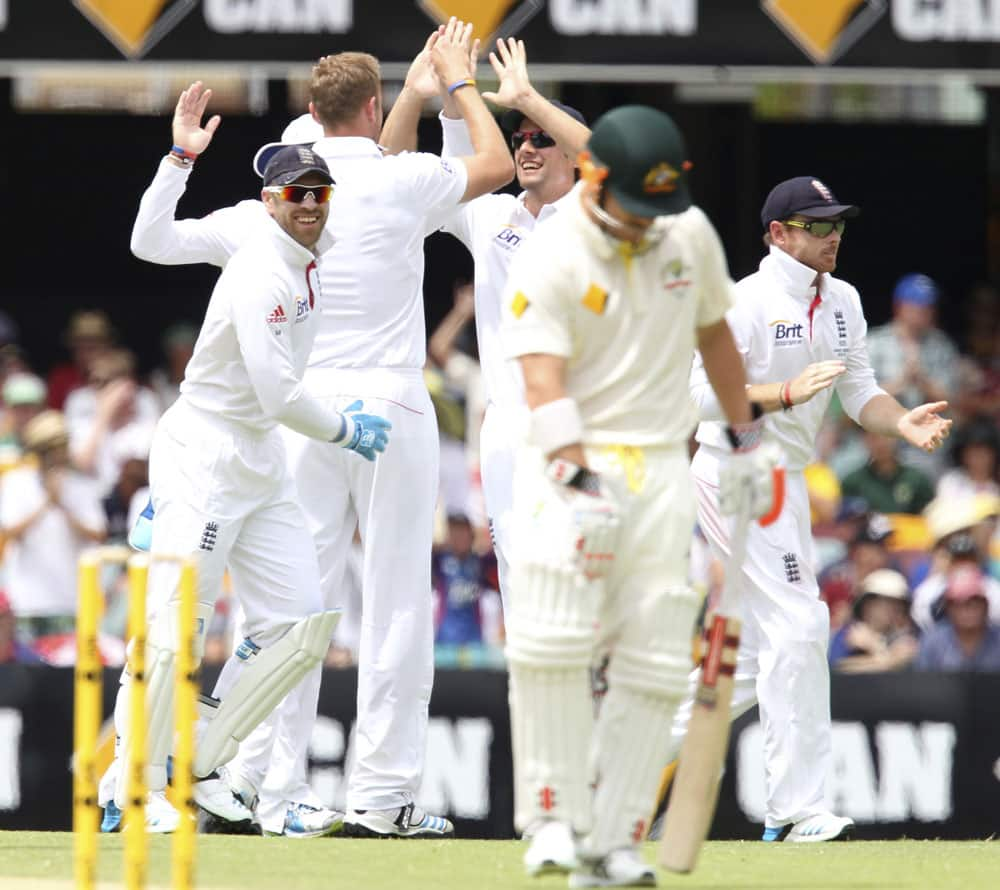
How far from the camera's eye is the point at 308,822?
7168 millimetres

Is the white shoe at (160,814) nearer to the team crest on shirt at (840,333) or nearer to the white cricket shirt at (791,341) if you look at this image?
the white cricket shirt at (791,341)

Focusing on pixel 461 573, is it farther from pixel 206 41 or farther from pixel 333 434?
pixel 333 434

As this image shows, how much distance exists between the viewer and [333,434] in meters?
6.51

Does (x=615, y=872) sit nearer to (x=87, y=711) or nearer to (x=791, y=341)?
(x=87, y=711)

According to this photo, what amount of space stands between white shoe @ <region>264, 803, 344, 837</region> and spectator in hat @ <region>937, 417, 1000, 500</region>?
5.78 meters

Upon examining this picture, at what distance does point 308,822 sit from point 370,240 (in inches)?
76.3

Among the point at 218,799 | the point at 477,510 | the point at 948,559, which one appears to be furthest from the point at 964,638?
the point at 218,799

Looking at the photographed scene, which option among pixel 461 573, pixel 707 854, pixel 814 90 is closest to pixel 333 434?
pixel 707 854

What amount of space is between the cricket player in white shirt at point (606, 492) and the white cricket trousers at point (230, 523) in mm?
1539

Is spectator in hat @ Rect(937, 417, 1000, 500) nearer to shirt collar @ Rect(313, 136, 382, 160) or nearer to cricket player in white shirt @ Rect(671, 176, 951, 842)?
cricket player in white shirt @ Rect(671, 176, 951, 842)

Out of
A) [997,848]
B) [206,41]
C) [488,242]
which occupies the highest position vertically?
[206,41]

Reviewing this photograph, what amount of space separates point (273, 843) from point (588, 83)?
8925 mm

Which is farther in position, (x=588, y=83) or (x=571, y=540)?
(x=588, y=83)

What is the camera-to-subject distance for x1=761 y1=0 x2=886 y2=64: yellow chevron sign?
10.9 m
